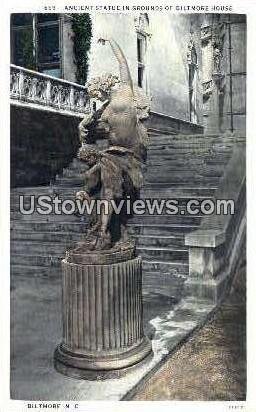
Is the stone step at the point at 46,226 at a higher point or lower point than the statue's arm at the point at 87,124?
lower

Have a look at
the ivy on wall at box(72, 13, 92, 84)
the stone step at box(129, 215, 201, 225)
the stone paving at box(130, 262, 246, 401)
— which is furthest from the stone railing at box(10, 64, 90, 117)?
the stone paving at box(130, 262, 246, 401)

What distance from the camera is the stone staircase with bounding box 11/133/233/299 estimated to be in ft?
10.8

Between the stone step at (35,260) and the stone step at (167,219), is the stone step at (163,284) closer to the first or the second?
the stone step at (167,219)

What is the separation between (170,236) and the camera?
13.1 feet

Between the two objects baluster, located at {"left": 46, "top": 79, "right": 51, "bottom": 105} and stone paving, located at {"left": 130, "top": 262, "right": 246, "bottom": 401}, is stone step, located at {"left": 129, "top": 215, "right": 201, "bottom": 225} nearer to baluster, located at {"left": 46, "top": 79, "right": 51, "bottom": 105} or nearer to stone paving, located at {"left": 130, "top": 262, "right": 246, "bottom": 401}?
stone paving, located at {"left": 130, "top": 262, "right": 246, "bottom": 401}

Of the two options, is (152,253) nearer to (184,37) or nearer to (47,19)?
(184,37)

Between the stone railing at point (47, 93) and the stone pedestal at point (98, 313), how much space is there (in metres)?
1.39

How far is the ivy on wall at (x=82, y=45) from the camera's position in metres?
3.63

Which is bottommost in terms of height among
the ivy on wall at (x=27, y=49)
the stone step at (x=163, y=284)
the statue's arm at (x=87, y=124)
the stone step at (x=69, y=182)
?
the stone step at (x=163, y=284)

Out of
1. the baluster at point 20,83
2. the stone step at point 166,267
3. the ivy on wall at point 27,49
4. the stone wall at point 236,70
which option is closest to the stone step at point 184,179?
the stone wall at point 236,70

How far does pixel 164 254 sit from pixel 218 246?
0.60 meters

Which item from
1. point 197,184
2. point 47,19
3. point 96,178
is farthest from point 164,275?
point 47,19
